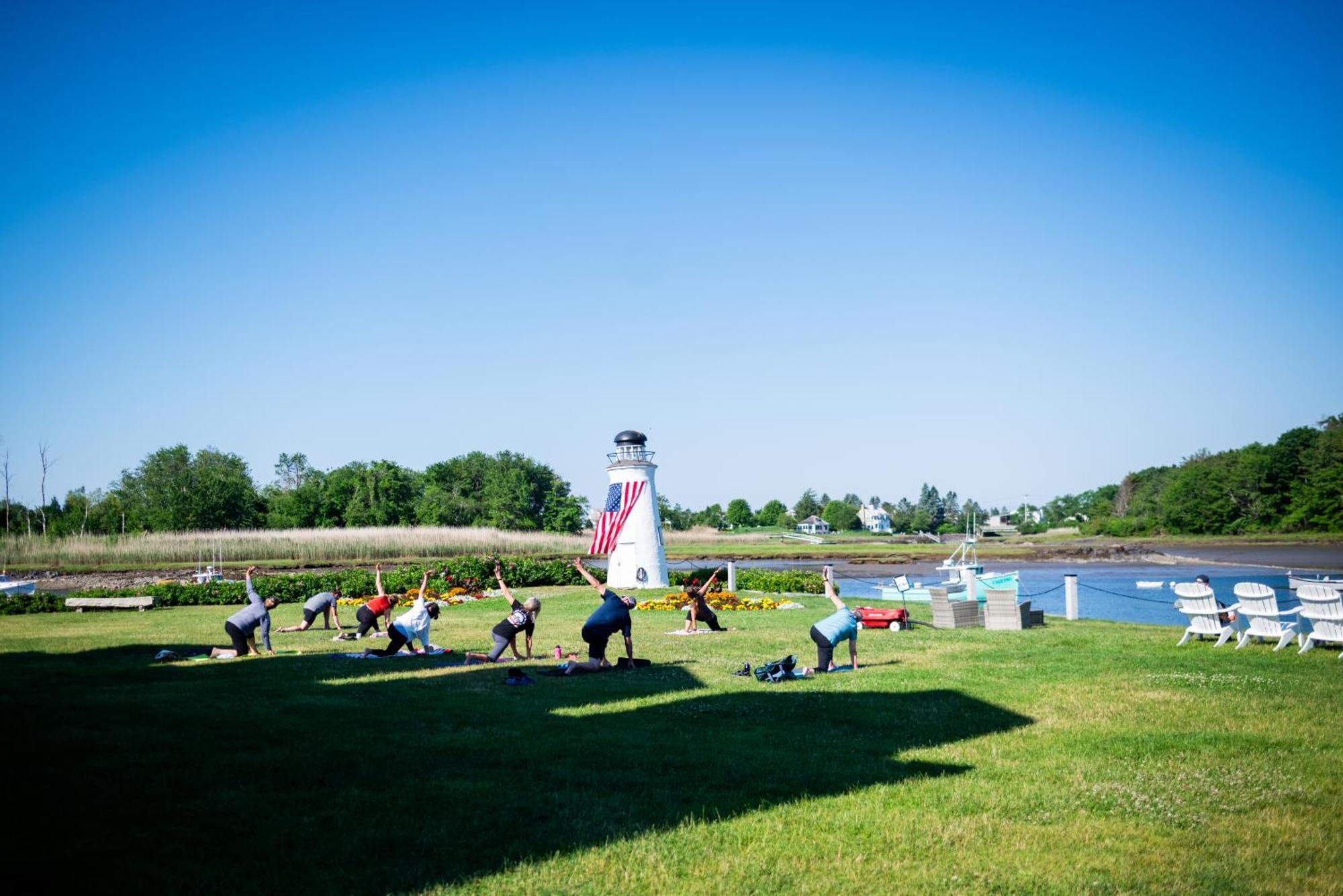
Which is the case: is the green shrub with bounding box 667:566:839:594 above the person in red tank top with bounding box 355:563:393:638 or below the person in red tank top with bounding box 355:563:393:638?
below

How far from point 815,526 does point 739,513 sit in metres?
21.2

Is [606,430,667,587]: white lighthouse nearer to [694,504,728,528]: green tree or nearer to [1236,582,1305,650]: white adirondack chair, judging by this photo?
[1236,582,1305,650]: white adirondack chair

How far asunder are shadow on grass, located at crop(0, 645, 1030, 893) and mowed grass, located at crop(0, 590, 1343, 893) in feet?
0.14

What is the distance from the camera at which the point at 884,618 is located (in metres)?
23.2

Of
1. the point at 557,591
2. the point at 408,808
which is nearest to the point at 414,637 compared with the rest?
the point at 408,808

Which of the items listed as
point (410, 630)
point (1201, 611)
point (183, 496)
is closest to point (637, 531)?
point (410, 630)

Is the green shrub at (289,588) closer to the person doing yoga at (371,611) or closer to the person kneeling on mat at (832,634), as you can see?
the person doing yoga at (371,611)

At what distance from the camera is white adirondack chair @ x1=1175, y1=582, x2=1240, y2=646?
59.8 ft

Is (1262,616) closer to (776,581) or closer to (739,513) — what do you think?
(776,581)

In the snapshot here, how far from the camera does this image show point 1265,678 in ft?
44.3

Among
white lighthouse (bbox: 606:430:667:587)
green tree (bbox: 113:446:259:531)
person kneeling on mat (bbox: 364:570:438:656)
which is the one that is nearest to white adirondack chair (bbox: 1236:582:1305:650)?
person kneeling on mat (bbox: 364:570:438:656)

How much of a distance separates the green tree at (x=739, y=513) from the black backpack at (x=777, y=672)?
179205mm

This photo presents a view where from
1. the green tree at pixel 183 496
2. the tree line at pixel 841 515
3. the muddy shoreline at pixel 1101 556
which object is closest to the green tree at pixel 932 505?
the tree line at pixel 841 515

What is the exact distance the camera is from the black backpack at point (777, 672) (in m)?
13.9
